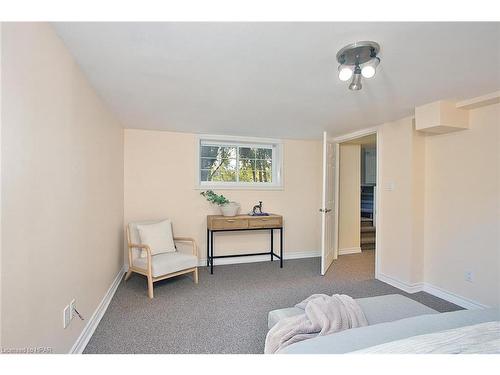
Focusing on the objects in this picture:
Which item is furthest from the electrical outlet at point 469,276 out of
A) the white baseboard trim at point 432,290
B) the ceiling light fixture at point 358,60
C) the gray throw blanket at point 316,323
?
the ceiling light fixture at point 358,60

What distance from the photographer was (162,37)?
1401 millimetres

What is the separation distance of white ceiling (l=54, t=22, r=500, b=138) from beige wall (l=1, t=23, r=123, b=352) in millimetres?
264

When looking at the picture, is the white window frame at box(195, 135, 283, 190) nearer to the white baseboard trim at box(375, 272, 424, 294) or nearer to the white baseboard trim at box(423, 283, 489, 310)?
the white baseboard trim at box(375, 272, 424, 294)

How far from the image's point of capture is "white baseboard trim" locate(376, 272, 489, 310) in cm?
252

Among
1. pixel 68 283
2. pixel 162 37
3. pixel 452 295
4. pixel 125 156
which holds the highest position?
pixel 162 37

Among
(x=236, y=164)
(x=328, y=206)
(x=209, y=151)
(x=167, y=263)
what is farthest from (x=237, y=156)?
(x=167, y=263)

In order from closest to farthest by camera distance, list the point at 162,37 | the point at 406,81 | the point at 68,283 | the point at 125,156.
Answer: the point at 162,37
the point at 68,283
the point at 406,81
the point at 125,156

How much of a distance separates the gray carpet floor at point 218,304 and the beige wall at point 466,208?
328mm

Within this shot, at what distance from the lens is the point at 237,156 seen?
4.15 metres

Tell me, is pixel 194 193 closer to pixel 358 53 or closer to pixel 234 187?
pixel 234 187

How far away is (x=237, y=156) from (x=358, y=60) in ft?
9.06
